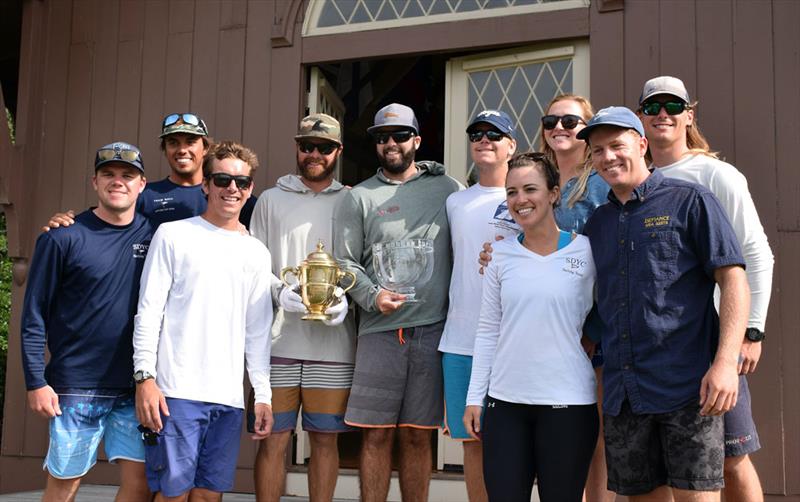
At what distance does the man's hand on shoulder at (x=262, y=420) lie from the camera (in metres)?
3.28

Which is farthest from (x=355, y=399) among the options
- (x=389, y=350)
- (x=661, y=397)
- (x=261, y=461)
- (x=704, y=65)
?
(x=704, y=65)

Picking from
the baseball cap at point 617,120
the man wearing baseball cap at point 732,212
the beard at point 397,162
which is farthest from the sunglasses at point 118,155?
the man wearing baseball cap at point 732,212

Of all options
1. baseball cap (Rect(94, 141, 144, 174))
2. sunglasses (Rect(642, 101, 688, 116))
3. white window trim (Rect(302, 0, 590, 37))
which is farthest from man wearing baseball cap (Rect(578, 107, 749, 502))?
white window trim (Rect(302, 0, 590, 37))

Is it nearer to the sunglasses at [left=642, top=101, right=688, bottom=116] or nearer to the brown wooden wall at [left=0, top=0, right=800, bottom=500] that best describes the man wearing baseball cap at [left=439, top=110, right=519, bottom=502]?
the sunglasses at [left=642, top=101, right=688, bottom=116]

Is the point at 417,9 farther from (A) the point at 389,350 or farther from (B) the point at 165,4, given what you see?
(A) the point at 389,350

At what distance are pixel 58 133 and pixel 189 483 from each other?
11.3ft

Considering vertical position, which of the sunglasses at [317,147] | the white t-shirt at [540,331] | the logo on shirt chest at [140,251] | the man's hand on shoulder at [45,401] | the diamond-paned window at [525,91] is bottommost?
the man's hand on shoulder at [45,401]

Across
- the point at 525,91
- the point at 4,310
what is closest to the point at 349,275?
the point at 525,91

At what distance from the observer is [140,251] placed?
327 cm

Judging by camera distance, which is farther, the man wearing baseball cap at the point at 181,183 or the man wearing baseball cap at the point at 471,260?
the man wearing baseball cap at the point at 181,183

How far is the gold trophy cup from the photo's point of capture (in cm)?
338

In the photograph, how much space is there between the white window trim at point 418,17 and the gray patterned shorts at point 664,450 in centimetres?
291

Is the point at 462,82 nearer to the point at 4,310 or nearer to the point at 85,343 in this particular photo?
the point at 85,343

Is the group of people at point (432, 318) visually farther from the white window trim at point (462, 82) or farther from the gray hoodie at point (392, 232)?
the white window trim at point (462, 82)
